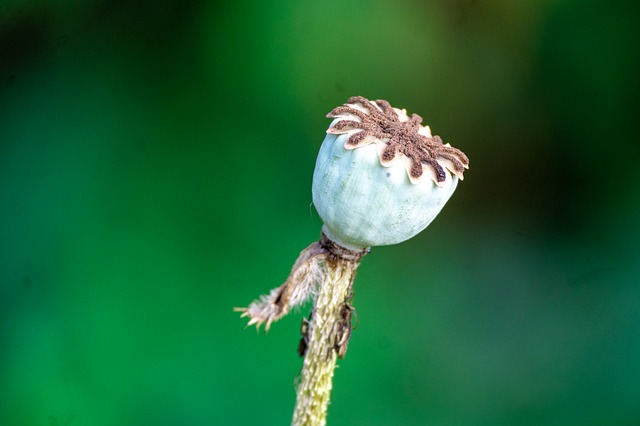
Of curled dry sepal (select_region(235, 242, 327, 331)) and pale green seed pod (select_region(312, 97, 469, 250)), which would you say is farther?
curled dry sepal (select_region(235, 242, 327, 331))

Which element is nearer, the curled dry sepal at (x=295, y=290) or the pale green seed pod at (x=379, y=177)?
the pale green seed pod at (x=379, y=177)

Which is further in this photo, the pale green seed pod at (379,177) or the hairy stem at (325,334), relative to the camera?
the hairy stem at (325,334)

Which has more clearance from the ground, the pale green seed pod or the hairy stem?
the pale green seed pod

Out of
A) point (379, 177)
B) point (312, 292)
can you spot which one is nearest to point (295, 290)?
point (312, 292)

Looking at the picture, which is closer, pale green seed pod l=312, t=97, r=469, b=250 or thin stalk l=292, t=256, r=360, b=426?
pale green seed pod l=312, t=97, r=469, b=250

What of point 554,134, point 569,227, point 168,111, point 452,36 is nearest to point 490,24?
point 452,36

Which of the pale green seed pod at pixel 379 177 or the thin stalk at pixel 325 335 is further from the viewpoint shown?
the thin stalk at pixel 325 335

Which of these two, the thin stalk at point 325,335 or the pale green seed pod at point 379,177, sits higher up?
the pale green seed pod at point 379,177

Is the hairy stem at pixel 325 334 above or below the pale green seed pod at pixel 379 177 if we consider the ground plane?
below
